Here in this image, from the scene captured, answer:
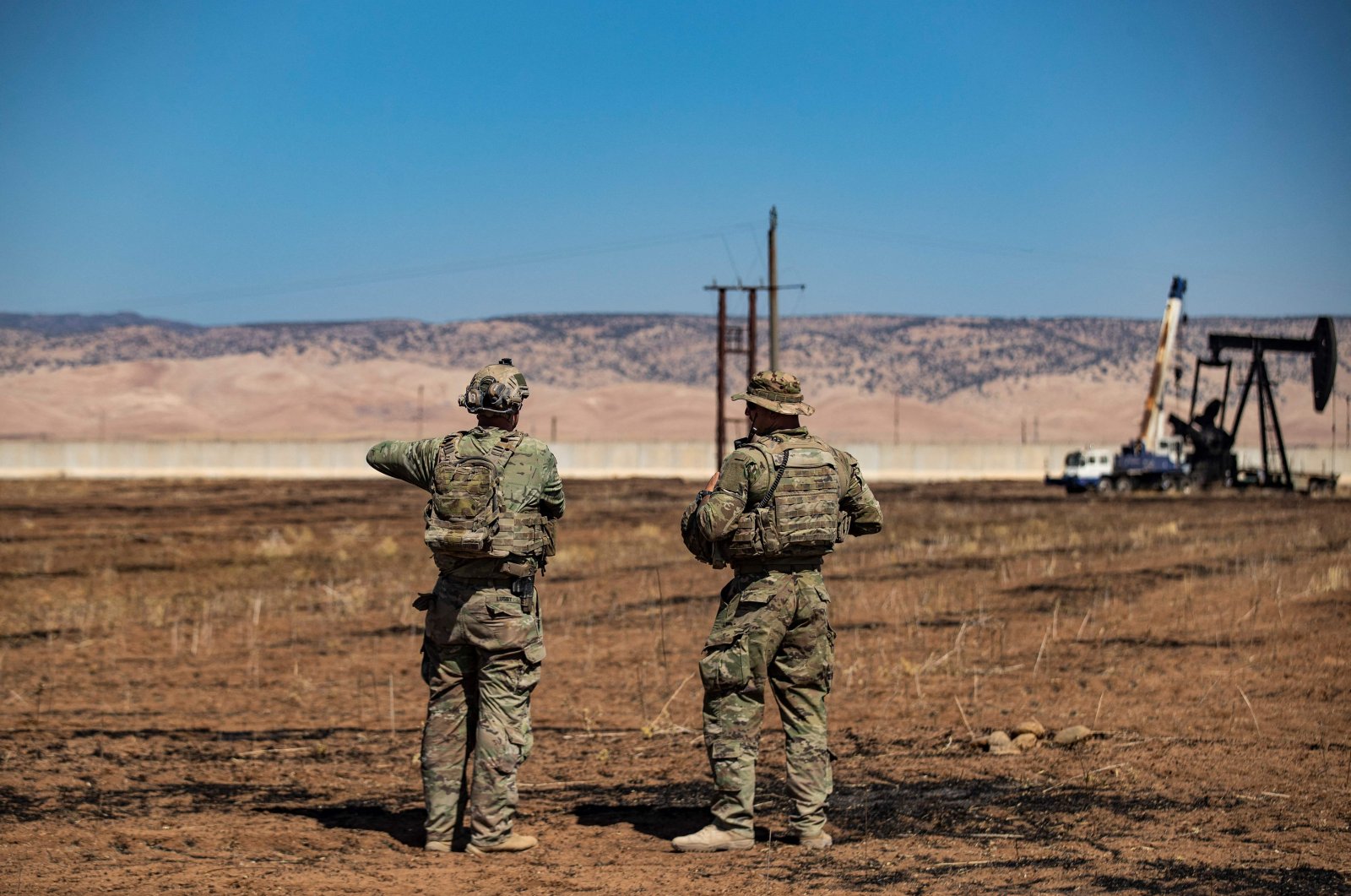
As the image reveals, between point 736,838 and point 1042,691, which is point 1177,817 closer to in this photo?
point 736,838

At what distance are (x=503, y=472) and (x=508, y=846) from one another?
176cm

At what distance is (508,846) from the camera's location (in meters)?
6.75

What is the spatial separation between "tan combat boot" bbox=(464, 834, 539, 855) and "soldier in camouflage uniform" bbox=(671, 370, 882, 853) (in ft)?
2.38

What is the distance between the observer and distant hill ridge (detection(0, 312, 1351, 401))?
168m

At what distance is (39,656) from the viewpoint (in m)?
13.6

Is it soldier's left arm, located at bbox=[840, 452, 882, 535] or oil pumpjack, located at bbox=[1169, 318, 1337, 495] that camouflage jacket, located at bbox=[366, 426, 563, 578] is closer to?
soldier's left arm, located at bbox=[840, 452, 882, 535]

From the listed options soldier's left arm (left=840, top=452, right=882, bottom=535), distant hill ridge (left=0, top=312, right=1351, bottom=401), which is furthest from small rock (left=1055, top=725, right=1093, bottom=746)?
distant hill ridge (left=0, top=312, right=1351, bottom=401)

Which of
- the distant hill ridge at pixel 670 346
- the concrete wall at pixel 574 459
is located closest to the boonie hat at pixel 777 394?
the concrete wall at pixel 574 459

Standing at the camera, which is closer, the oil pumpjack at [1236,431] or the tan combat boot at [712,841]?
the tan combat boot at [712,841]

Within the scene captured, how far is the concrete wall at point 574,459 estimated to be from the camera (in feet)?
223

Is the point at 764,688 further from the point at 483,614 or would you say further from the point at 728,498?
the point at 483,614

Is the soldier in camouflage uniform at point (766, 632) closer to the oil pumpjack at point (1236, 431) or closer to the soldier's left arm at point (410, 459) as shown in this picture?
the soldier's left arm at point (410, 459)

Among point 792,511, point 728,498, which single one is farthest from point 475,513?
point 792,511

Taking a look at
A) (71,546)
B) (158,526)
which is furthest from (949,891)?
(158,526)
